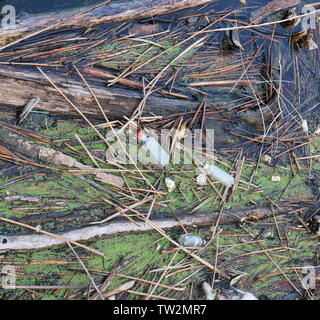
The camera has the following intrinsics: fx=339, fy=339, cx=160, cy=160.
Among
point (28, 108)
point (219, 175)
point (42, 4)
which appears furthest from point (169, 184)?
point (42, 4)

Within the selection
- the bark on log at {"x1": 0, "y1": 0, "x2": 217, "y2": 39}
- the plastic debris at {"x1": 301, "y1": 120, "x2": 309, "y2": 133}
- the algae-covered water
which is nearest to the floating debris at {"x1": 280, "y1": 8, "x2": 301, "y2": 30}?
the algae-covered water

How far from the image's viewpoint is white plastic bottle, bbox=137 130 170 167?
230cm

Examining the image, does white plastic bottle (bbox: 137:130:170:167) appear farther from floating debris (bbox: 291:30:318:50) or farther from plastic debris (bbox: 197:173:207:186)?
floating debris (bbox: 291:30:318:50)

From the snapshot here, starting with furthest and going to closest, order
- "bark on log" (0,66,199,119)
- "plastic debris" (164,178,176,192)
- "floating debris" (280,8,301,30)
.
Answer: "floating debris" (280,8,301,30)
"plastic debris" (164,178,176,192)
"bark on log" (0,66,199,119)

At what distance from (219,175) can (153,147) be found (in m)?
0.50

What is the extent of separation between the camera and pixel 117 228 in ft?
7.00

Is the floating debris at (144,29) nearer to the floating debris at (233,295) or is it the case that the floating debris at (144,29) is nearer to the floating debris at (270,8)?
the floating debris at (270,8)

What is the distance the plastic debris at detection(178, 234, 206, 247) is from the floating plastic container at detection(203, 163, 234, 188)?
1.44ft

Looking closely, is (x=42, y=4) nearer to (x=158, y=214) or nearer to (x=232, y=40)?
(x=232, y=40)

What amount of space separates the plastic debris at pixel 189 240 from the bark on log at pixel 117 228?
3.3 inches

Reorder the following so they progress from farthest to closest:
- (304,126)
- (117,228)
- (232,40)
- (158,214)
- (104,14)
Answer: (304,126), (232,40), (104,14), (158,214), (117,228)

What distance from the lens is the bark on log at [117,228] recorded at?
6.47 feet

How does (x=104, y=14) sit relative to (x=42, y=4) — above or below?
below
